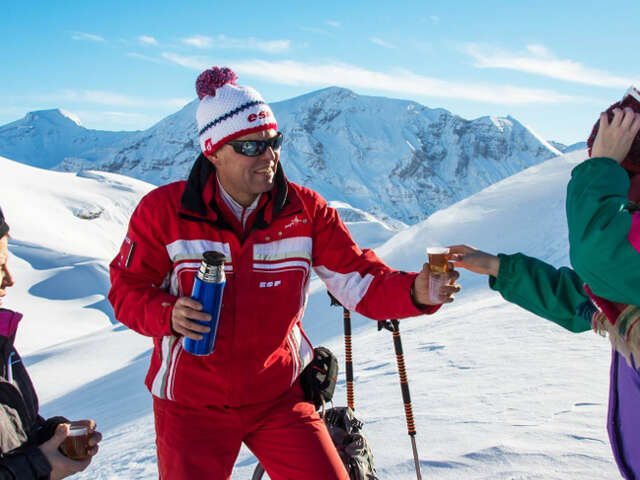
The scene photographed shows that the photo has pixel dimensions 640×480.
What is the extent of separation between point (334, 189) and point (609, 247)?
195 meters

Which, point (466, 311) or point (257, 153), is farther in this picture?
point (466, 311)

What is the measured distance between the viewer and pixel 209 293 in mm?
2178

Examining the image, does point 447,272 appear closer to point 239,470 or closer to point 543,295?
point 543,295

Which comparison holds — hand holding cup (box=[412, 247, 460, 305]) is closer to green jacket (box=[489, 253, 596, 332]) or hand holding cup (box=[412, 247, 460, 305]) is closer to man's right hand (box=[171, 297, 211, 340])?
green jacket (box=[489, 253, 596, 332])

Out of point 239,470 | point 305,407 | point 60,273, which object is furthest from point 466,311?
point 60,273

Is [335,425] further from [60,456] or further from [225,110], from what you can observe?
[225,110]

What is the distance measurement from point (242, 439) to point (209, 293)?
30.5 inches

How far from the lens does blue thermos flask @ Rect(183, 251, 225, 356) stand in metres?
2.16

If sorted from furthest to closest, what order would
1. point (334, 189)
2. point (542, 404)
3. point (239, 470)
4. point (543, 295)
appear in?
point (334, 189) → point (542, 404) → point (239, 470) → point (543, 295)

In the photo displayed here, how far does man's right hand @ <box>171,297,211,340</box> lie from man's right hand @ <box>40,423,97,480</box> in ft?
1.79

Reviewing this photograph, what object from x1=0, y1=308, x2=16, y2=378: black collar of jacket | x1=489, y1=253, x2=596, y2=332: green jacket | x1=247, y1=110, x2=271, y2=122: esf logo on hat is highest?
x1=247, y1=110, x2=271, y2=122: esf logo on hat

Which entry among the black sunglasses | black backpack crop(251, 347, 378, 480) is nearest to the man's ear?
the black sunglasses

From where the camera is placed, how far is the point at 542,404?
4125mm

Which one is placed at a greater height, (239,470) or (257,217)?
(257,217)
